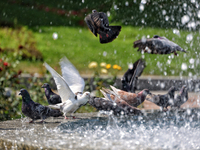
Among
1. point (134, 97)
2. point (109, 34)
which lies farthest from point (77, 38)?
point (109, 34)

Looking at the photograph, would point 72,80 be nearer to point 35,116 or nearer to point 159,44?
point 35,116

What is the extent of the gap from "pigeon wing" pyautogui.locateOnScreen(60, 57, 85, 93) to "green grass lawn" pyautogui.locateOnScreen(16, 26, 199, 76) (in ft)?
22.1

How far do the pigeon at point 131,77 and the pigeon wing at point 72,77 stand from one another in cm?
54

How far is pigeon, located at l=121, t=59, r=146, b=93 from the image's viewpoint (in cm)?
374

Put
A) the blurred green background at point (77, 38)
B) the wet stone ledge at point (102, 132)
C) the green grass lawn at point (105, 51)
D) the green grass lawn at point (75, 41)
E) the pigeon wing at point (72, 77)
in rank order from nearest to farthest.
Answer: the wet stone ledge at point (102, 132), the pigeon wing at point (72, 77), the blurred green background at point (77, 38), the green grass lawn at point (105, 51), the green grass lawn at point (75, 41)

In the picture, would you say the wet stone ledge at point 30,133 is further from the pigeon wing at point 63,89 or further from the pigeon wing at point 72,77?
the pigeon wing at point 72,77

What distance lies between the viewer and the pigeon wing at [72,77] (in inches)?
152

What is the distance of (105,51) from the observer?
1331cm

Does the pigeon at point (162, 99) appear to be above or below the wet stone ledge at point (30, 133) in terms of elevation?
above

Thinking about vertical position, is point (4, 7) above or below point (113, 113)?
above

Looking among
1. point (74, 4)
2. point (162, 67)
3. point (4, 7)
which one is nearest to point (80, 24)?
point (74, 4)

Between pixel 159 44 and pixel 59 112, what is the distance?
1357 mm

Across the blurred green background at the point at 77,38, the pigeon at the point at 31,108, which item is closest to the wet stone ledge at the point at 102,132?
the pigeon at the point at 31,108

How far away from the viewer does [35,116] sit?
11.0 feet
